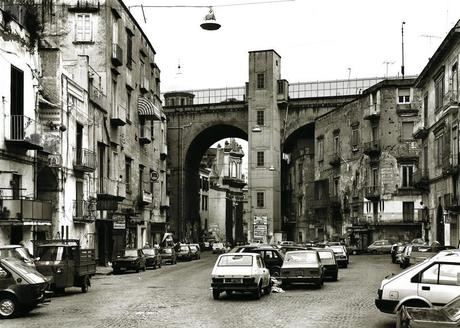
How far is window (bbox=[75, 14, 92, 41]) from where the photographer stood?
1795 inches

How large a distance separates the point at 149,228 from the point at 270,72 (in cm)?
2543

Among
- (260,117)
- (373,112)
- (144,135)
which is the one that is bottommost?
(144,135)

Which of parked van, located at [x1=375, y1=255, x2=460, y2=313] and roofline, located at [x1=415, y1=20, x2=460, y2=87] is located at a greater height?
roofline, located at [x1=415, y1=20, x2=460, y2=87]

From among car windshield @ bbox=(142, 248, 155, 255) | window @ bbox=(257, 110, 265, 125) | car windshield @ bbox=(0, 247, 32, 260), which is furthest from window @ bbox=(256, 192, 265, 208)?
car windshield @ bbox=(0, 247, 32, 260)

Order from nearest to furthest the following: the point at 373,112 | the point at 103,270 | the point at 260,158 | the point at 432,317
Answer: the point at 432,317
the point at 103,270
the point at 373,112
the point at 260,158

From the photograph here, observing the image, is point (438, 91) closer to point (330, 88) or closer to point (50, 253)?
point (50, 253)

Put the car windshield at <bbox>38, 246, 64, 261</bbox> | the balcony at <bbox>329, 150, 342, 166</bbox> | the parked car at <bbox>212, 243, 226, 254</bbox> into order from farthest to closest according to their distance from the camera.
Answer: the parked car at <bbox>212, 243, 226, 254</bbox>
the balcony at <bbox>329, 150, 342, 166</bbox>
the car windshield at <bbox>38, 246, 64, 261</bbox>

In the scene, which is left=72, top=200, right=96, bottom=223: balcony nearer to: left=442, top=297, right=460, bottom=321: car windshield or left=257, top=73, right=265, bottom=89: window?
left=442, top=297, right=460, bottom=321: car windshield

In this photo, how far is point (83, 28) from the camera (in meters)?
45.7

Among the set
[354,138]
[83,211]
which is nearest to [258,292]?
[83,211]

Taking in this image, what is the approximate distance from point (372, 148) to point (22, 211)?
42.5 meters

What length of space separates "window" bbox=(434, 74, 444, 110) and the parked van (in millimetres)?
31717

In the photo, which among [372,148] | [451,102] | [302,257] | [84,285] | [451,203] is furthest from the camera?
[372,148]

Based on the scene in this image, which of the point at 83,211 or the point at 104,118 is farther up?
the point at 104,118
